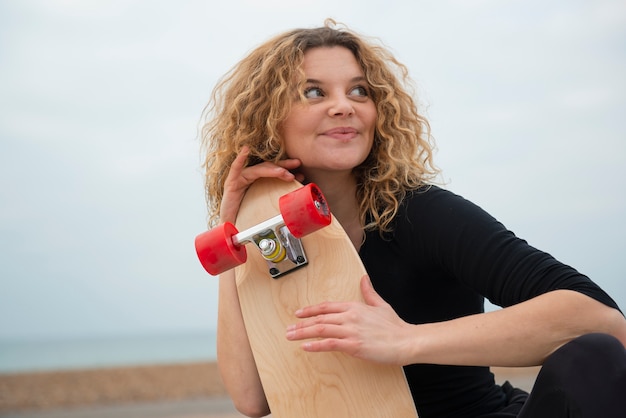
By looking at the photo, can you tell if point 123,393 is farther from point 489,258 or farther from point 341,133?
point 489,258

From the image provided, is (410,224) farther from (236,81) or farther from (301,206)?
(236,81)

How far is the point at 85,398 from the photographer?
12.3 m

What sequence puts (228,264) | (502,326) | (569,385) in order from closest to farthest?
(569,385) → (502,326) → (228,264)

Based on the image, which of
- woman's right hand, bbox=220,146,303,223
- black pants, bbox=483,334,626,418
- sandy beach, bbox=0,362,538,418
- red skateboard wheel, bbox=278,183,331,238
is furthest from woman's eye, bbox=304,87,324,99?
sandy beach, bbox=0,362,538,418

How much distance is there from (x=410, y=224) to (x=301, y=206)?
1.29 feet

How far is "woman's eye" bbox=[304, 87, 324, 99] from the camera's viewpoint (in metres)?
2.23

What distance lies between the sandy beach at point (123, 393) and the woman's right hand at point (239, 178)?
6.90 metres

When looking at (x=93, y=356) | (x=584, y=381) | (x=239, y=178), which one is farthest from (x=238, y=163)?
(x=93, y=356)

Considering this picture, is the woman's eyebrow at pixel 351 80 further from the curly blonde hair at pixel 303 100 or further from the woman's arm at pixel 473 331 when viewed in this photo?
the woman's arm at pixel 473 331

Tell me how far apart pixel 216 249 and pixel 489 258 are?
0.84 metres

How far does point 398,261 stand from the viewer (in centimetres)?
215

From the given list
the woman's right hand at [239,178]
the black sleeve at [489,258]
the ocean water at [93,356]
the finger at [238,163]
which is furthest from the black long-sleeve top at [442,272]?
the ocean water at [93,356]

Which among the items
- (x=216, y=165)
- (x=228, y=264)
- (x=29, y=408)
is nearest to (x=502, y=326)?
(x=228, y=264)

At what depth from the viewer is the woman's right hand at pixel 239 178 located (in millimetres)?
2318
